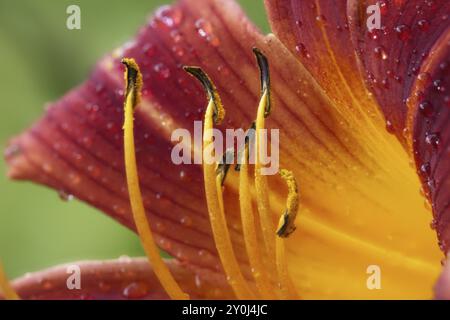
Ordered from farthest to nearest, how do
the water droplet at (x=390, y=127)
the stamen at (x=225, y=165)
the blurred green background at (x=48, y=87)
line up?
the blurred green background at (x=48, y=87) < the stamen at (x=225, y=165) < the water droplet at (x=390, y=127)

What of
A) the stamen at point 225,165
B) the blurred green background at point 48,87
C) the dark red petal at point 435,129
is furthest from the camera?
the blurred green background at point 48,87

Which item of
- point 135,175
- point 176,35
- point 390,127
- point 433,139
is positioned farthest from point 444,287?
point 176,35

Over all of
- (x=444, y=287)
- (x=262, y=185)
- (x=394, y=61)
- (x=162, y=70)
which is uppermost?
(x=162, y=70)

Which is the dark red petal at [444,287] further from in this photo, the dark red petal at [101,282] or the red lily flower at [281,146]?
the dark red petal at [101,282]

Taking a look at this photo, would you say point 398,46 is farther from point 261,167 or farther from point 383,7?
point 261,167

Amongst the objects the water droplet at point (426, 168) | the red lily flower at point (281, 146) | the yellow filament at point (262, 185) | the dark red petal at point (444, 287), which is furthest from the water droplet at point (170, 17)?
the dark red petal at point (444, 287)

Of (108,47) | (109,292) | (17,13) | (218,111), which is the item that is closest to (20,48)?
(17,13)

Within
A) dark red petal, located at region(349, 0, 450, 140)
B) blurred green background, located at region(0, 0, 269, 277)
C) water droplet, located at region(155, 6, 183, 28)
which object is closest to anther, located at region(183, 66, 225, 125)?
dark red petal, located at region(349, 0, 450, 140)
